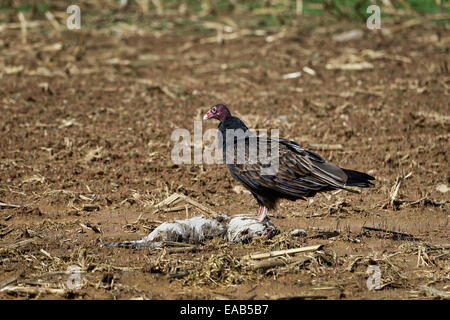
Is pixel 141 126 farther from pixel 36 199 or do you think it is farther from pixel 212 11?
pixel 212 11

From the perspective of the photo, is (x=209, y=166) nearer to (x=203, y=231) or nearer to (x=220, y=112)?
(x=220, y=112)

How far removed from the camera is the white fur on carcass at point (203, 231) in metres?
7.89

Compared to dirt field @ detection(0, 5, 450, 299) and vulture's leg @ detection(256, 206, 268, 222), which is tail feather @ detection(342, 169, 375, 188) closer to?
dirt field @ detection(0, 5, 450, 299)

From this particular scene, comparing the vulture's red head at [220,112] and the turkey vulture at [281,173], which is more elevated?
the vulture's red head at [220,112]

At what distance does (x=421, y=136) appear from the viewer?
1190cm

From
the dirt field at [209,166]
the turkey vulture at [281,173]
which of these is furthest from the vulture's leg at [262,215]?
the dirt field at [209,166]

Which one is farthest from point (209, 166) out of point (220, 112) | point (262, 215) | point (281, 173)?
point (281, 173)

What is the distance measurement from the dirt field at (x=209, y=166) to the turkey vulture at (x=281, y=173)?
1.72 ft

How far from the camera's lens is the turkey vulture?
8.12 m

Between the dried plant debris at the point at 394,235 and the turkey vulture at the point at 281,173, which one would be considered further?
the dried plant debris at the point at 394,235

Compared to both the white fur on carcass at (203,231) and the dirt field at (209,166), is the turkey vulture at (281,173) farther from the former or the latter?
the dirt field at (209,166)

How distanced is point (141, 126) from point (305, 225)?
177 inches
